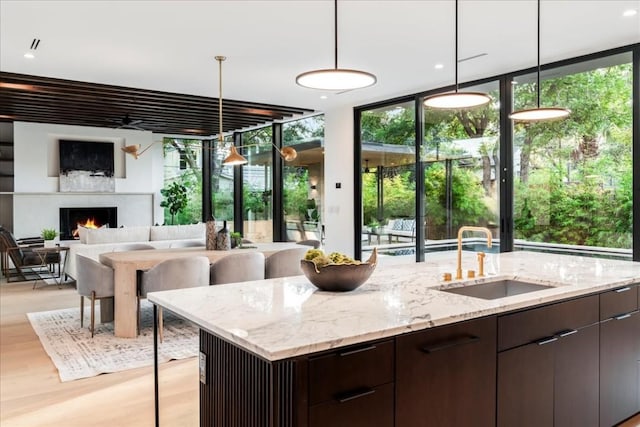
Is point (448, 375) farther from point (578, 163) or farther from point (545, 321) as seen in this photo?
point (578, 163)

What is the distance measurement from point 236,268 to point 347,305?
2.92 meters

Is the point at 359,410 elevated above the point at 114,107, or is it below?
below

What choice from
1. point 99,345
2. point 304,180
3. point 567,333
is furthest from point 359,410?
point 304,180

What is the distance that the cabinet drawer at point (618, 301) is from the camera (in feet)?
8.59

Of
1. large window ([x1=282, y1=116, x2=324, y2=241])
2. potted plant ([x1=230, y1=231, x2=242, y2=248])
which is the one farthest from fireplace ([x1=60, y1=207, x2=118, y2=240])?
potted plant ([x1=230, y1=231, x2=242, y2=248])

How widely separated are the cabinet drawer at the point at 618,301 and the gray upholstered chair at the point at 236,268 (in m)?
3.13

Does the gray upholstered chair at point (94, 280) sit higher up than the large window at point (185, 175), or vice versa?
the large window at point (185, 175)

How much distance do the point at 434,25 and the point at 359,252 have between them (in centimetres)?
412

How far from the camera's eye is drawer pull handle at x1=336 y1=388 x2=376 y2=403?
5.20ft

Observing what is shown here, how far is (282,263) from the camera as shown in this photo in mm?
5203

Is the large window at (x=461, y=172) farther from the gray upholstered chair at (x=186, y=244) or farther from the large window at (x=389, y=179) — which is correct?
the gray upholstered chair at (x=186, y=244)

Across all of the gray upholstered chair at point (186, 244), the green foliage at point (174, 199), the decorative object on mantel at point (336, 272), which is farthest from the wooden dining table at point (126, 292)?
the green foliage at point (174, 199)

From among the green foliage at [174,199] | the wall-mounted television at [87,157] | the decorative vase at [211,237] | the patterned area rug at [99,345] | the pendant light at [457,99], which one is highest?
the wall-mounted television at [87,157]

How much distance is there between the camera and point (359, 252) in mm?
7641
